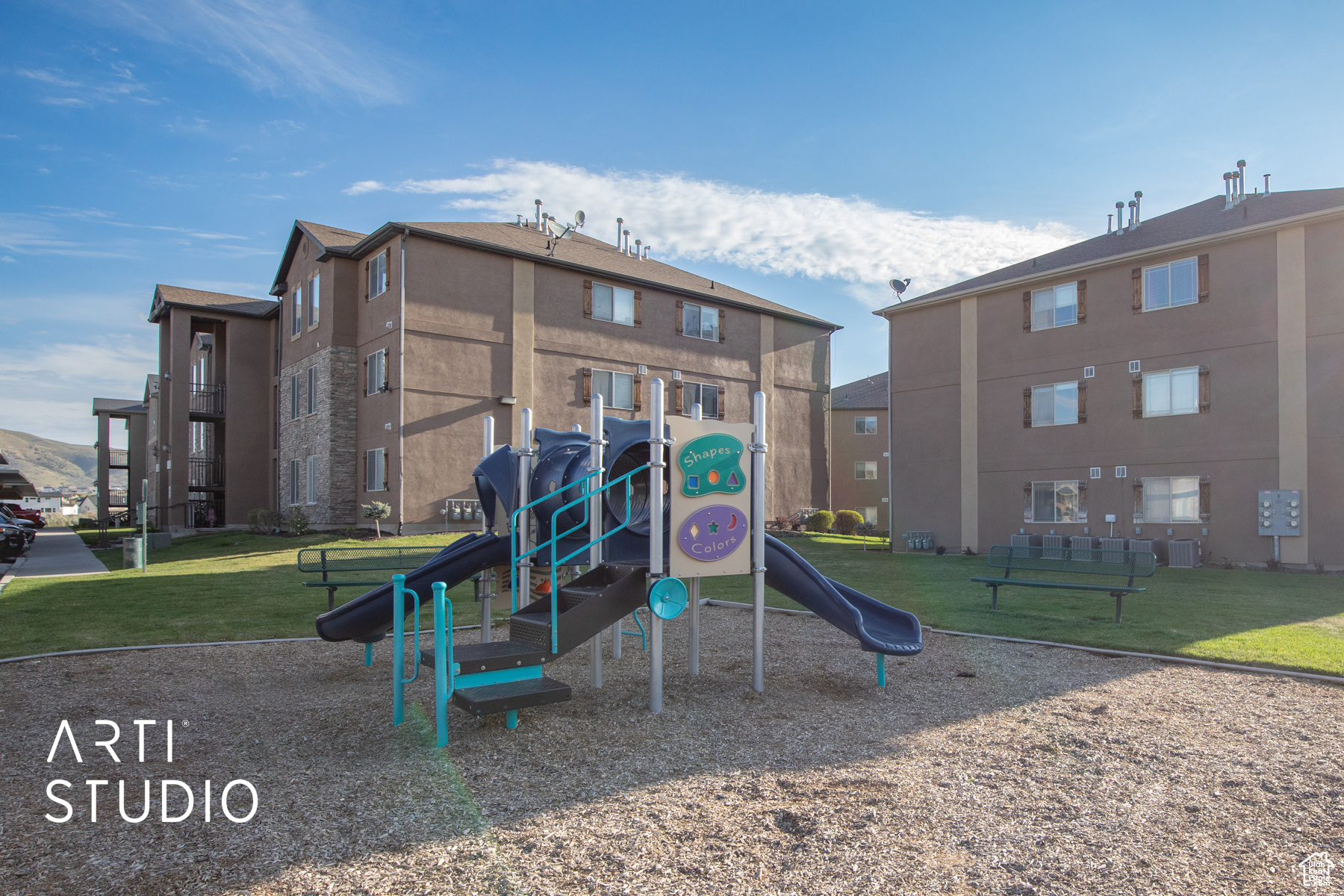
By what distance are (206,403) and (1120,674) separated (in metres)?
37.2

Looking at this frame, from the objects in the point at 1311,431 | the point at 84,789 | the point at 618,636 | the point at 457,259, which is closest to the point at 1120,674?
the point at 618,636

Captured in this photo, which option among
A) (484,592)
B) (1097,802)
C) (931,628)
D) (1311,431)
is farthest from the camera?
(1311,431)

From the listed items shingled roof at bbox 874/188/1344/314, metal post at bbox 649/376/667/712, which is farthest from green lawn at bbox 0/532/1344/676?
shingled roof at bbox 874/188/1344/314

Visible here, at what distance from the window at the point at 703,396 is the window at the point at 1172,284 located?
15203 millimetres

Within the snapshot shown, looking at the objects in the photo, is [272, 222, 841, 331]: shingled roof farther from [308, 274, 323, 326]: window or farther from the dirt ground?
the dirt ground

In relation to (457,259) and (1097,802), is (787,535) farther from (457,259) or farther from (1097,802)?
(1097,802)

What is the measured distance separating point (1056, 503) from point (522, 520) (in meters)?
20.3

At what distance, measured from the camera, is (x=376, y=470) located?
27188mm

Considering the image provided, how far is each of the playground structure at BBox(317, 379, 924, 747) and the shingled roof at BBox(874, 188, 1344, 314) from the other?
61.3 feet

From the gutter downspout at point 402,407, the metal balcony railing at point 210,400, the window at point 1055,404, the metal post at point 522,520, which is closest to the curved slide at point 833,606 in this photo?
the metal post at point 522,520

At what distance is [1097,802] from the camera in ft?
16.4

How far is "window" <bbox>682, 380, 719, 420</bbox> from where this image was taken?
1281 inches

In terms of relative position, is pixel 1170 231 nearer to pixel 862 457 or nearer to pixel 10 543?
pixel 862 457

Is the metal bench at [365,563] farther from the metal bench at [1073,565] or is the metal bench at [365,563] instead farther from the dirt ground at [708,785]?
the metal bench at [1073,565]
